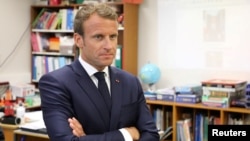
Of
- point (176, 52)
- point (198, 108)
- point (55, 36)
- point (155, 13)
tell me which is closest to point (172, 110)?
point (198, 108)

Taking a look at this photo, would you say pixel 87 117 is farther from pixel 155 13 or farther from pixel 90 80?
pixel 155 13

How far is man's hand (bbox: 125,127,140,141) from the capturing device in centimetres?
195

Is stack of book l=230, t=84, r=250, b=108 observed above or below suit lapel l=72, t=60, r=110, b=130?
below

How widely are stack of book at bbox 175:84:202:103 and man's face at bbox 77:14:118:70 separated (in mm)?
2217

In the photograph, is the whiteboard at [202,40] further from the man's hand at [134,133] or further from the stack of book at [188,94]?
the man's hand at [134,133]

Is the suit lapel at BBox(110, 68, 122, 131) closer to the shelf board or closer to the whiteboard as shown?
the shelf board

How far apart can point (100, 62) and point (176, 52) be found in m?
2.64

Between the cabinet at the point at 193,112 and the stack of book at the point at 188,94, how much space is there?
0.06m

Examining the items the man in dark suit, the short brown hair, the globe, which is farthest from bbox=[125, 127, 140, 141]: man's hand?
the globe

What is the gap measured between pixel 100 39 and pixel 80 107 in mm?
336

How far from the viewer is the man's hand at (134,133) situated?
77.0 inches

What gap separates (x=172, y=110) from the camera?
4164 mm

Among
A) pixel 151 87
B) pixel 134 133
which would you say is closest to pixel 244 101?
pixel 151 87

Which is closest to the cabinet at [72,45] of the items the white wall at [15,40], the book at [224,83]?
the white wall at [15,40]
